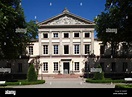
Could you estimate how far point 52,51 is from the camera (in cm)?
2755

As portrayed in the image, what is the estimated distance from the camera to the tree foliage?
1111 centimetres

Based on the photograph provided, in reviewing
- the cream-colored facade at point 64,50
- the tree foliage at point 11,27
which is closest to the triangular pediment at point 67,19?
the tree foliage at point 11,27

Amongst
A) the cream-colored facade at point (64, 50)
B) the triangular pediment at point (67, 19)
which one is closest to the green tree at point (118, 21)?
the triangular pediment at point (67, 19)

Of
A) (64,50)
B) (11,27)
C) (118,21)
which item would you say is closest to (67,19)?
(118,21)

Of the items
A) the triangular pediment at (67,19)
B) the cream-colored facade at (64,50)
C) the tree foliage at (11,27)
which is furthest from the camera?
the cream-colored facade at (64,50)

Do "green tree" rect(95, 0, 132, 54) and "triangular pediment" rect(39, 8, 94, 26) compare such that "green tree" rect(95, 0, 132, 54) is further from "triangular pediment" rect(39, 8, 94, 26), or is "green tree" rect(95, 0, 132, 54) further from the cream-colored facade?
the cream-colored facade

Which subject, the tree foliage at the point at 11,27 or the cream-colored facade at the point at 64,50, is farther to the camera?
the cream-colored facade at the point at 64,50

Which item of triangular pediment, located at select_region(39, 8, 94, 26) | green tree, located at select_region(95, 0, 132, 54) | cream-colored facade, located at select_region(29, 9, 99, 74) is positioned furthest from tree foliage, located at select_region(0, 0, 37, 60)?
cream-colored facade, located at select_region(29, 9, 99, 74)

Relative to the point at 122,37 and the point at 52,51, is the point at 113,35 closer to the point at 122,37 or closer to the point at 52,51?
the point at 122,37

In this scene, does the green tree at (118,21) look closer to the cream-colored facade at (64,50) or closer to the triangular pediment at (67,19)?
the triangular pediment at (67,19)

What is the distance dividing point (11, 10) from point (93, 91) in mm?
9277

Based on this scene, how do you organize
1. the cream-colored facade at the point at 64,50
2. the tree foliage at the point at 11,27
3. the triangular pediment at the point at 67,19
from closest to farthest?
the tree foliage at the point at 11,27
the triangular pediment at the point at 67,19
the cream-colored facade at the point at 64,50

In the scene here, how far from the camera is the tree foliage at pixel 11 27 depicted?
36.4 feet

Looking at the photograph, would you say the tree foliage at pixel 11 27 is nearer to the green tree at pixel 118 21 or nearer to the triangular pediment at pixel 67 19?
the triangular pediment at pixel 67 19
